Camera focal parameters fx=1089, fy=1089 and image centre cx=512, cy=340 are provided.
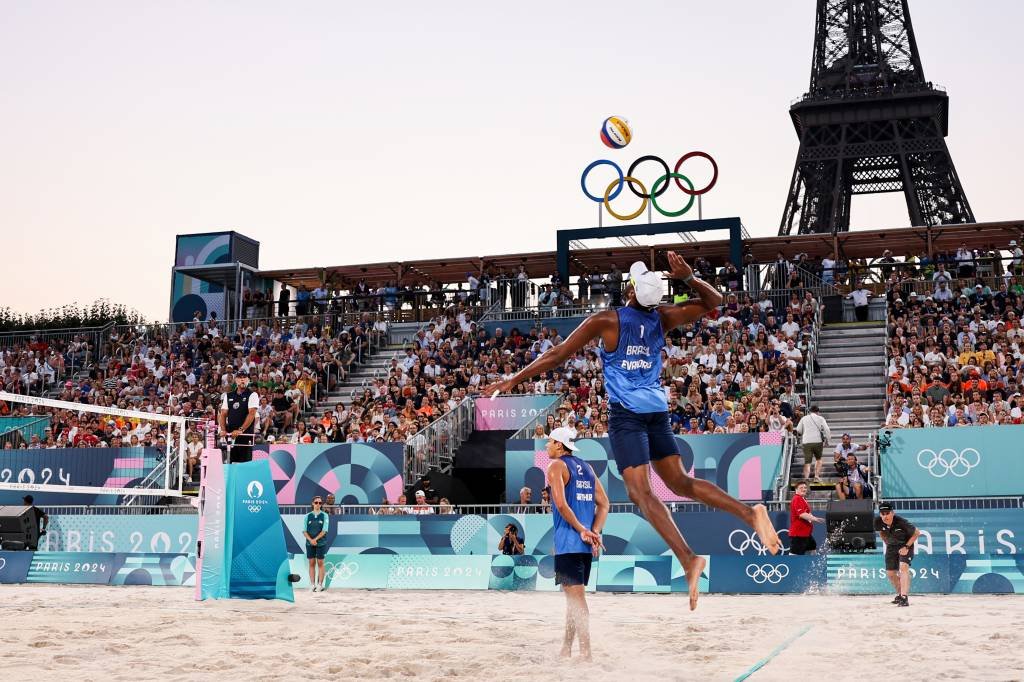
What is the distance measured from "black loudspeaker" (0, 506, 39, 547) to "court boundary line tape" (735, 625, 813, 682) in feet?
49.5

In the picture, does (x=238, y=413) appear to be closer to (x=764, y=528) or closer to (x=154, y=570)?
(x=154, y=570)

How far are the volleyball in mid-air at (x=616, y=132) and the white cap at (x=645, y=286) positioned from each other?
2272 centimetres

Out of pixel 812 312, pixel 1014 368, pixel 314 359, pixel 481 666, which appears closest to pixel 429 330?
pixel 314 359

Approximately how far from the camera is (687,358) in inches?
896

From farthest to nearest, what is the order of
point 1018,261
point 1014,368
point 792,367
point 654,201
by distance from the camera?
1. point 654,201
2. point 1018,261
3. point 792,367
4. point 1014,368

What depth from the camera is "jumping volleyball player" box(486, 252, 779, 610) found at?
24.1 feet

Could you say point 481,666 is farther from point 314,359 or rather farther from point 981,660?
point 314,359

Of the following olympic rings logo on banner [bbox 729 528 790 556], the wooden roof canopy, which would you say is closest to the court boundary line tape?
olympic rings logo on banner [bbox 729 528 790 556]

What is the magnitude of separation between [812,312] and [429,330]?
386 inches

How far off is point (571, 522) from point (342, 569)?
32.7 feet

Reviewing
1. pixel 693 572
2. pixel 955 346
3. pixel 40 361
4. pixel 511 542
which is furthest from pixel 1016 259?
pixel 40 361

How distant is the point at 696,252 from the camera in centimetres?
3017

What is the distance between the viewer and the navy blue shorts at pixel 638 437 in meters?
7.37

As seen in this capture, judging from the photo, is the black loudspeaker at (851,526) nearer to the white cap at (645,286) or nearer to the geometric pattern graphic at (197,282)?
the white cap at (645,286)
